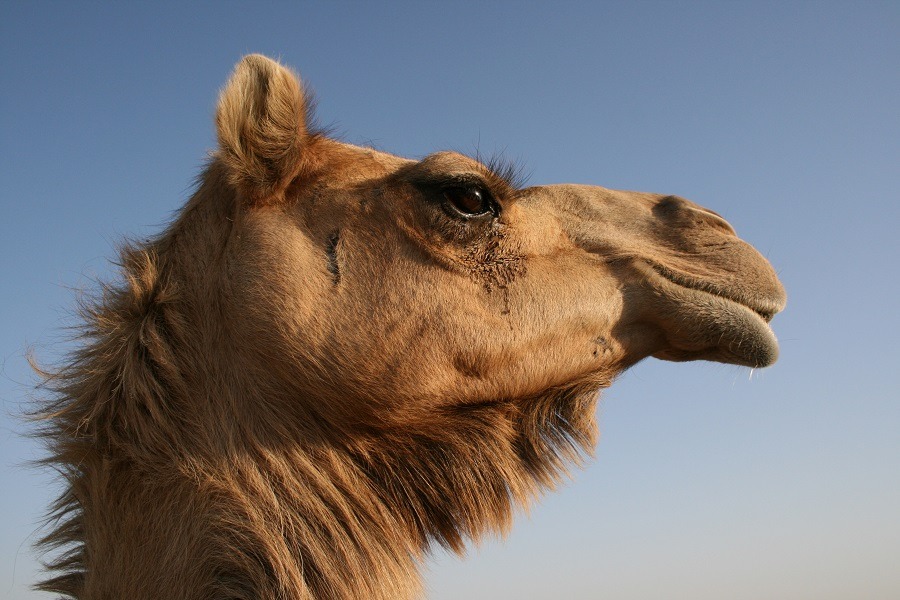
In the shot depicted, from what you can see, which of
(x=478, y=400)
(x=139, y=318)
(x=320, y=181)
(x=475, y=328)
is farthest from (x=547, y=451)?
(x=139, y=318)

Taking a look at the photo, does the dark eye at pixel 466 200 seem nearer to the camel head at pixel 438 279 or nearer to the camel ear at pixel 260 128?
the camel head at pixel 438 279

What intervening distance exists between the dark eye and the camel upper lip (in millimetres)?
808

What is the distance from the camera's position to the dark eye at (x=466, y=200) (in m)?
3.28

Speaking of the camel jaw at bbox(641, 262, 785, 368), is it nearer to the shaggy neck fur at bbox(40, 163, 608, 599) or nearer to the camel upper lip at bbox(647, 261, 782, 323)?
the camel upper lip at bbox(647, 261, 782, 323)

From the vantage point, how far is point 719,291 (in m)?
3.32

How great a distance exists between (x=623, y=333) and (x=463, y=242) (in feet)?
2.61

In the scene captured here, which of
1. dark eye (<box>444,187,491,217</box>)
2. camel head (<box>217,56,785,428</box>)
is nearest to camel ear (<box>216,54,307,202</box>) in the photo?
camel head (<box>217,56,785,428</box>)

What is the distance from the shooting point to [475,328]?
307 centimetres

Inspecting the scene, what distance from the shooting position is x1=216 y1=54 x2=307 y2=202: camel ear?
313cm

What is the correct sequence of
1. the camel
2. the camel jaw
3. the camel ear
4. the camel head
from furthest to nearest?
the camel jaw, the camel ear, the camel head, the camel

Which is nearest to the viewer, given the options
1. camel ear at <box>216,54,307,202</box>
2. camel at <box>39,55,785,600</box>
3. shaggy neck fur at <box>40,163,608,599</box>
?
shaggy neck fur at <box>40,163,608,599</box>

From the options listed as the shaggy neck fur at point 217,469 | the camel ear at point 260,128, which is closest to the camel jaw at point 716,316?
the shaggy neck fur at point 217,469

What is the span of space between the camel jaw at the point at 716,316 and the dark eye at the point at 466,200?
0.76 m

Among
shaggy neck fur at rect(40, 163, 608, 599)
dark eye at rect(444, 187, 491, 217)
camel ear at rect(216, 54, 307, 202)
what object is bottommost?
shaggy neck fur at rect(40, 163, 608, 599)
